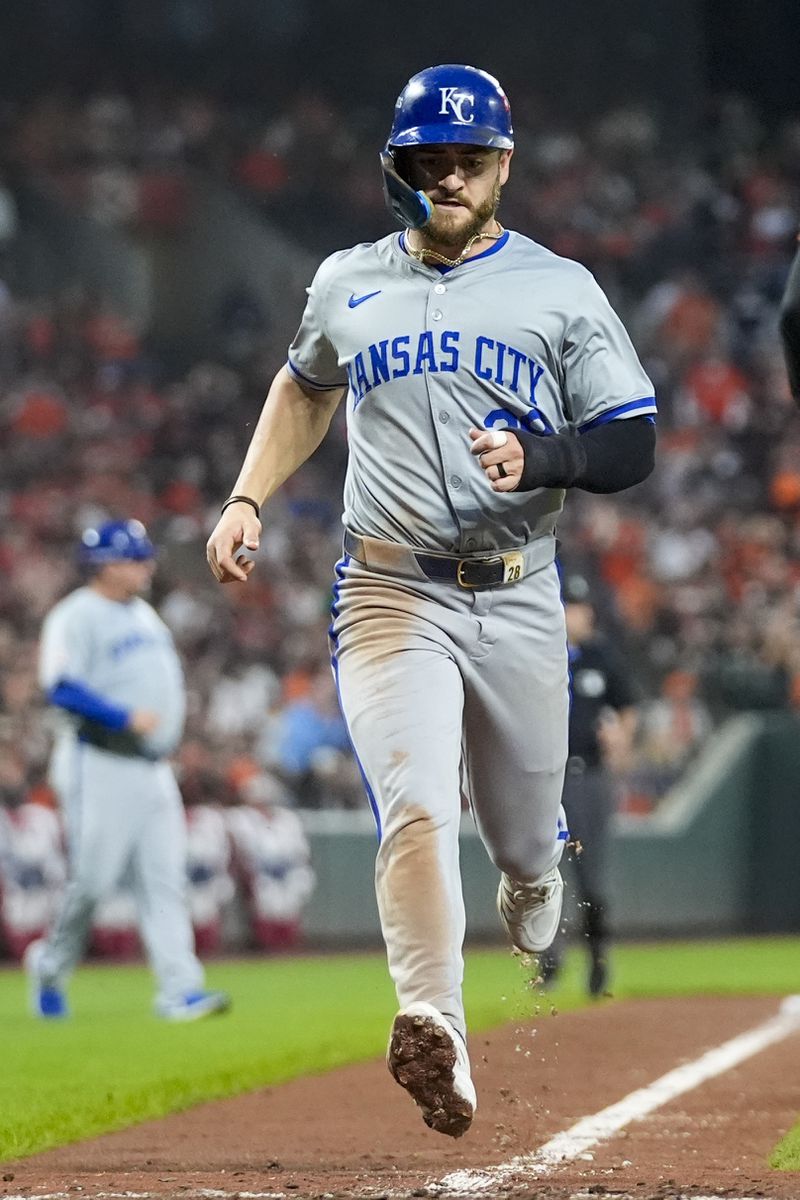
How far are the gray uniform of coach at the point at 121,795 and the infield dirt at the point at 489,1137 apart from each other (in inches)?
69.3

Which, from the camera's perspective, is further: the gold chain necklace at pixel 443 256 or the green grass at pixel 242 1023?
the green grass at pixel 242 1023

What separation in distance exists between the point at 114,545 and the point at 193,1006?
7.23 feet

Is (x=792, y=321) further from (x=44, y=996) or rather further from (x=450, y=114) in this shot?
(x=44, y=996)

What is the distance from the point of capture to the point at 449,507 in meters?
4.55

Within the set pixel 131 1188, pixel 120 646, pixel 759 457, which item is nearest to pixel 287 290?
pixel 759 457

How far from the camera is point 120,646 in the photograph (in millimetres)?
9703

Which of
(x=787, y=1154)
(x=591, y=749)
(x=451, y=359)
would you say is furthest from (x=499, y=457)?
(x=591, y=749)

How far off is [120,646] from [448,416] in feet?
17.7

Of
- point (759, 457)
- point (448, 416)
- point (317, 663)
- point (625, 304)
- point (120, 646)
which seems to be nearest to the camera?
point (448, 416)

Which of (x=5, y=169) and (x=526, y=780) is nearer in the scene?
(x=526, y=780)

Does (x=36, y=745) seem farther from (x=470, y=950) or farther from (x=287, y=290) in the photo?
(x=287, y=290)

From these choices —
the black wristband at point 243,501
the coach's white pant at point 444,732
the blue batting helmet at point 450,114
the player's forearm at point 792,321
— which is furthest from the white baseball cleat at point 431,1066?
the player's forearm at point 792,321

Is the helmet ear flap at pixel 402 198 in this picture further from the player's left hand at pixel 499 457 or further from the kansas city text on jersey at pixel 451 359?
the player's left hand at pixel 499 457

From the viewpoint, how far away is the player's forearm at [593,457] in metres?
4.25
